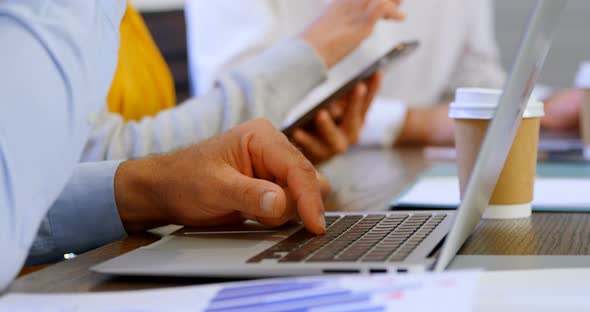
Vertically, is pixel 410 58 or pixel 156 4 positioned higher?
pixel 156 4

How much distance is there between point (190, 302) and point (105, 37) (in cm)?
23

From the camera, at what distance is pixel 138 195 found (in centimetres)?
70

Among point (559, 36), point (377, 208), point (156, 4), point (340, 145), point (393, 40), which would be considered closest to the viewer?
point (377, 208)

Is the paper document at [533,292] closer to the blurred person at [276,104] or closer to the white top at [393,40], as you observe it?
the blurred person at [276,104]

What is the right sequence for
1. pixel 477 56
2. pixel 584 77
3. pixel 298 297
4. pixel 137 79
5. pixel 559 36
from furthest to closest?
pixel 559 36 < pixel 477 56 < pixel 137 79 < pixel 584 77 < pixel 298 297

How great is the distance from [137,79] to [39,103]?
3.26ft

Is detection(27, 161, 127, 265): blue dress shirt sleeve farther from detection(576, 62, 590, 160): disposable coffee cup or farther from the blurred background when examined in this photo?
the blurred background

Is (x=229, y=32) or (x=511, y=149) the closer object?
(x=511, y=149)

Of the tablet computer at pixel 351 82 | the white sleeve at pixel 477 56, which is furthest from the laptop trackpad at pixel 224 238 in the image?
the white sleeve at pixel 477 56

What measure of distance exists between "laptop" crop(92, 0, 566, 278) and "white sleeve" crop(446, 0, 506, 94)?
5.40 feet

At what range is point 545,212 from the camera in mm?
775

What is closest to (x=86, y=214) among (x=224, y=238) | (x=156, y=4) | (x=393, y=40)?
(x=224, y=238)

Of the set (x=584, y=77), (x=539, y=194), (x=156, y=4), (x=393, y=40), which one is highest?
(x=156, y=4)

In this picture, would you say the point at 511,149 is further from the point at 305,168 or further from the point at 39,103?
the point at 39,103
